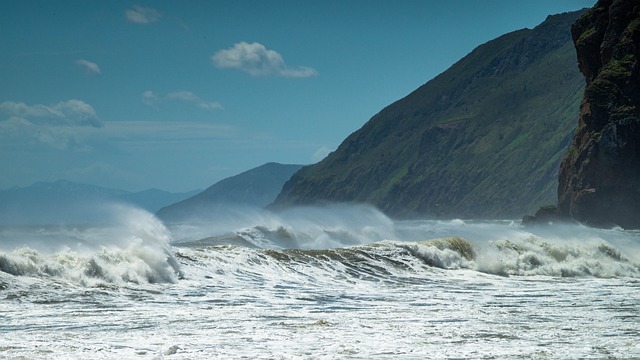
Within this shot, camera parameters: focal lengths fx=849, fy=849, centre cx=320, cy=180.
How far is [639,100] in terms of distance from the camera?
99438 millimetres

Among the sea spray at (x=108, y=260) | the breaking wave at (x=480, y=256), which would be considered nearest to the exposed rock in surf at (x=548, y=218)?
the breaking wave at (x=480, y=256)

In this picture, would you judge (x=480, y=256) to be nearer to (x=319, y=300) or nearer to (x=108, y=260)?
(x=319, y=300)

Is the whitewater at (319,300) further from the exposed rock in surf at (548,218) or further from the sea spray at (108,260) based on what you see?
the exposed rock in surf at (548,218)

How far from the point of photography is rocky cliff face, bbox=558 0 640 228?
98.7 m

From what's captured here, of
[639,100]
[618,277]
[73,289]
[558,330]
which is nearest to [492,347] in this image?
[558,330]

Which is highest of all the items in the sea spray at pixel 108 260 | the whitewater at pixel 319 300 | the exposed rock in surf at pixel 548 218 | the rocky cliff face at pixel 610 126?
the rocky cliff face at pixel 610 126

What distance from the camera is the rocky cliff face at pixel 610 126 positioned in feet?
324

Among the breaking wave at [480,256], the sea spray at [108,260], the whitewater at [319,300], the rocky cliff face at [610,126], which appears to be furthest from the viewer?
the rocky cliff face at [610,126]

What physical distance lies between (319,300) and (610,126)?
77.1 metres

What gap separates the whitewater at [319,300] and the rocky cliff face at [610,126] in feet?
155

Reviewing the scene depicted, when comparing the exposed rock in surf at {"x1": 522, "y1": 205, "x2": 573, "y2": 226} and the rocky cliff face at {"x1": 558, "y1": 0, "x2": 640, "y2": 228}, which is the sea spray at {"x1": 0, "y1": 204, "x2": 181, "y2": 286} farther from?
the exposed rock in surf at {"x1": 522, "y1": 205, "x2": 573, "y2": 226}

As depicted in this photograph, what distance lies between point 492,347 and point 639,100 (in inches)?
3405

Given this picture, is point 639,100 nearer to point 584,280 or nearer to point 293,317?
point 584,280

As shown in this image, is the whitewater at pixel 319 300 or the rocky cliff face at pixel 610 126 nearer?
the whitewater at pixel 319 300
